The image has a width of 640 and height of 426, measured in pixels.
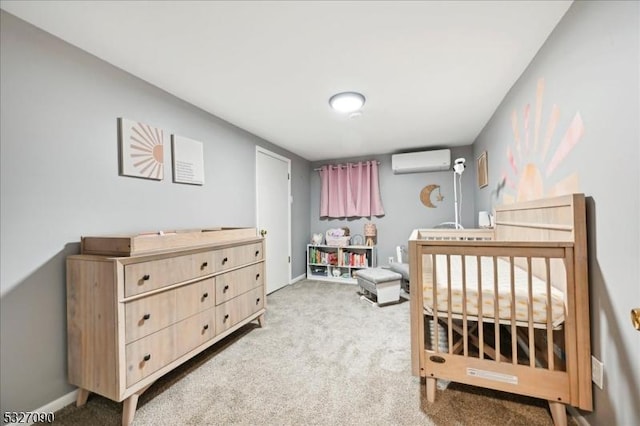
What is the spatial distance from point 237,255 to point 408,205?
2949 mm

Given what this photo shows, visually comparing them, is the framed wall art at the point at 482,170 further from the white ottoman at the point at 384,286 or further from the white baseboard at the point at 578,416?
the white baseboard at the point at 578,416

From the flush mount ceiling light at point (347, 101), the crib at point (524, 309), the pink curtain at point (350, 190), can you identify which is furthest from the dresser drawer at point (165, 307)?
the pink curtain at point (350, 190)

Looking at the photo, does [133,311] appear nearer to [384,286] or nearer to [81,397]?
[81,397]

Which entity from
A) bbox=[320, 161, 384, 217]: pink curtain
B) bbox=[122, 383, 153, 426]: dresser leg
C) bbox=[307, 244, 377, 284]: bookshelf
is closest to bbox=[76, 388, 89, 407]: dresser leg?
bbox=[122, 383, 153, 426]: dresser leg

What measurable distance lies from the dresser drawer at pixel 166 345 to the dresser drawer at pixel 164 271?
0.27m

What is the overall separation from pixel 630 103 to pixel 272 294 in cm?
346

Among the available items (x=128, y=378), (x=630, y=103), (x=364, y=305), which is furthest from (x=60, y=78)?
(x=364, y=305)

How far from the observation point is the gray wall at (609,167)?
3.15 ft

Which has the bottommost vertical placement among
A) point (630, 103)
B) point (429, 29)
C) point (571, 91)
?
point (630, 103)

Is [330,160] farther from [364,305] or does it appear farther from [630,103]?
[630,103]

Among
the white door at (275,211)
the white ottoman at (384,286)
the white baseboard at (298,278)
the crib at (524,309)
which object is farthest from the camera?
the white baseboard at (298,278)

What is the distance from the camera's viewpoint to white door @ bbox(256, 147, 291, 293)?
3.42 meters

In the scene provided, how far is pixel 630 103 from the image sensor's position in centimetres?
96

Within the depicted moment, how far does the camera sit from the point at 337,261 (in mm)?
4246
